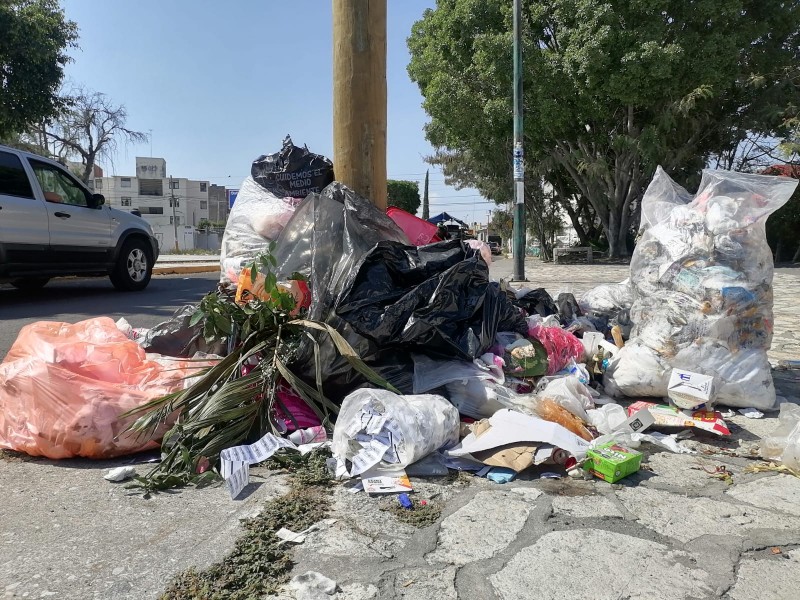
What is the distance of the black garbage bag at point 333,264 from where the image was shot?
293cm

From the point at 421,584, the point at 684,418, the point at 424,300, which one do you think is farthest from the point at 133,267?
the point at 421,584

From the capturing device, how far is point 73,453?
2.59m

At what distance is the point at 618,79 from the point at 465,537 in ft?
50.5

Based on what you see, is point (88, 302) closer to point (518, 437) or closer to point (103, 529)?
point (103, 529)

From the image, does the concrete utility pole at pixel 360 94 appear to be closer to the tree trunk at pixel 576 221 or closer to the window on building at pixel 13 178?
the window on building at pixel 13 178

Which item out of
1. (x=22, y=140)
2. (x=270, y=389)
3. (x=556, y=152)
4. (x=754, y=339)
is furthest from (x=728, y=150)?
(x=22, y=140)

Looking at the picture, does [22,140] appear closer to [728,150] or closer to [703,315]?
[728,150]

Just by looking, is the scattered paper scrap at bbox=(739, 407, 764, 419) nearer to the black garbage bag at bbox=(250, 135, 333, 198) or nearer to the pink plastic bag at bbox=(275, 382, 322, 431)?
the pink plastic bag at bbox=(275, 382, 322, 431)

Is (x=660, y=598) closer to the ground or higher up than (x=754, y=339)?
closer to the ground

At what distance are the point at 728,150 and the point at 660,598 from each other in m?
21.3

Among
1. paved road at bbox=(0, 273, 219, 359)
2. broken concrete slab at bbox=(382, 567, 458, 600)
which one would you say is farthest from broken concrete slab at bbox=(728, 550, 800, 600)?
paved road at bbox=(0, 273, 219, 359)

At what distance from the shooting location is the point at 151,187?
76.4 m

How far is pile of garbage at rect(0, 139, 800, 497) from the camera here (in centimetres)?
251

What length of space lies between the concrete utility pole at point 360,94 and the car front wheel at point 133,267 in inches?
222
